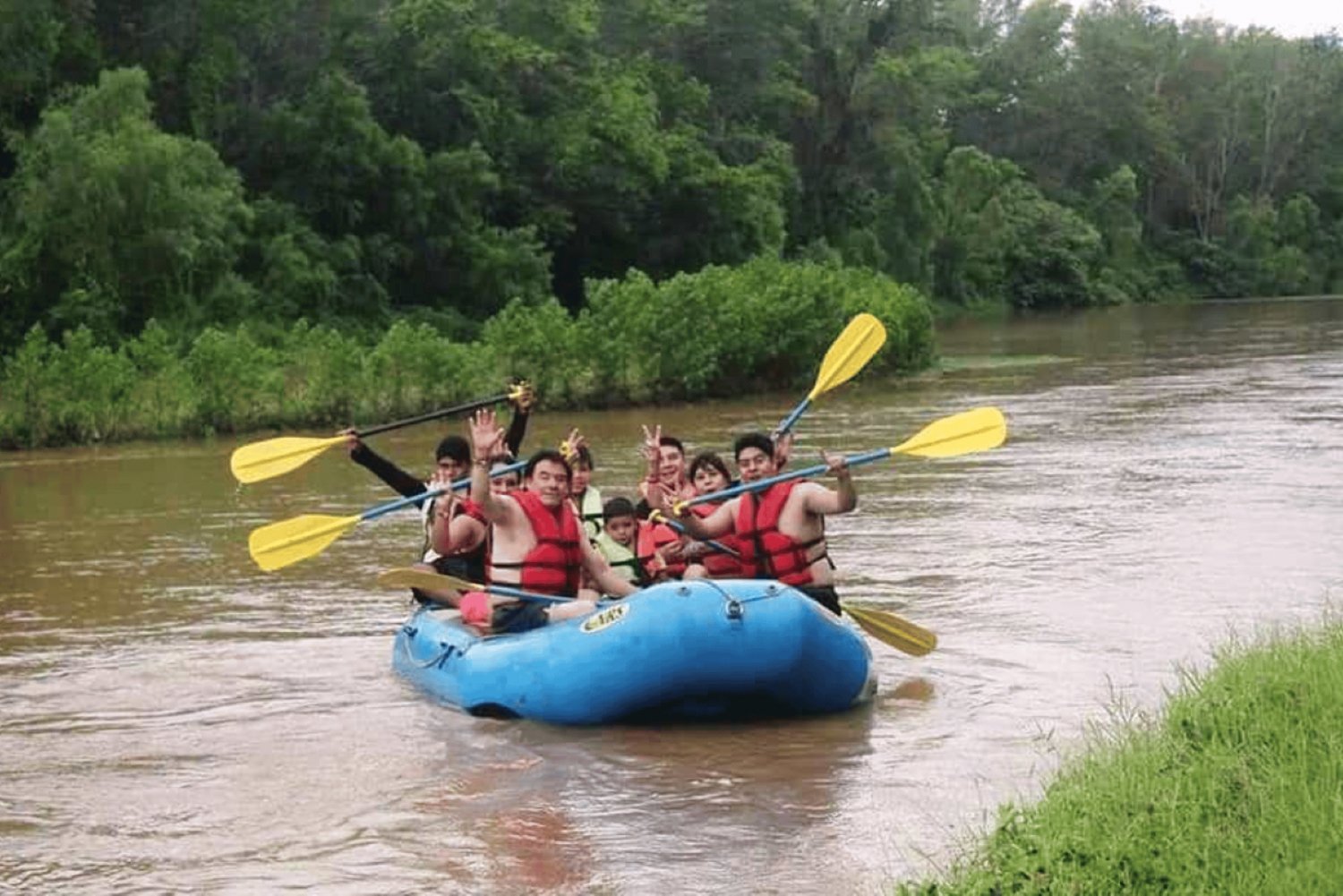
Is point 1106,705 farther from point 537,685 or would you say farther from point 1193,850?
point 1193,850

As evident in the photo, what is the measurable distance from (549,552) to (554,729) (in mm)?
735

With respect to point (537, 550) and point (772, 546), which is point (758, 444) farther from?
point (537, 550)

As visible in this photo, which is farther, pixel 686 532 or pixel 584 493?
pixel 584 493

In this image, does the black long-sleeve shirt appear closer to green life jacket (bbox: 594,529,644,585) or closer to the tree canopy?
green life jacket (bbox: 594,529,644,585)

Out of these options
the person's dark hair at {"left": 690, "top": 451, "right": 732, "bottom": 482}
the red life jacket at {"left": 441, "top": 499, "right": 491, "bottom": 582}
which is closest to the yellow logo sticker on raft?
the person's dark hair at {"left": 690, "top": 451, "right": 732, "bottom": 482}

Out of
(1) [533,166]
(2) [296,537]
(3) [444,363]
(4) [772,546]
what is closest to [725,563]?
(4) [772,546]

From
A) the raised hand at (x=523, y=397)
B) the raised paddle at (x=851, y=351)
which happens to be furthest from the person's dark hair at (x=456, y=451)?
the raised paddle at (x=851, y=351)

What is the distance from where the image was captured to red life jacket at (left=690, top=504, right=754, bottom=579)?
791cm

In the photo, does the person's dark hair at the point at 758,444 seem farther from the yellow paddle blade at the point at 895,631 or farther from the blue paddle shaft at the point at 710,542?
the yellow paddle blade at the point at 895,631

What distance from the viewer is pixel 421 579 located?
812 centimetres

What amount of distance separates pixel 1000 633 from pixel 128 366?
12536mm

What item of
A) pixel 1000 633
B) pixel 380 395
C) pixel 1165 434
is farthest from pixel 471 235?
pixel 1000 633

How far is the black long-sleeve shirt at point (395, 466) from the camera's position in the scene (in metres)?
8.66

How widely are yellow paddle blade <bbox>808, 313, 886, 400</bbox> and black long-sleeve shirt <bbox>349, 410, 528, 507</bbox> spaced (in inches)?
56.0
